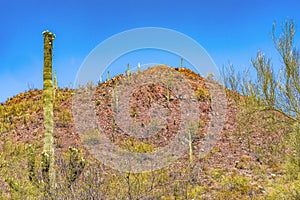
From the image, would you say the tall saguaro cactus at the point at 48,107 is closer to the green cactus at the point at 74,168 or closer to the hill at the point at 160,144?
the hill at the point at 160,144

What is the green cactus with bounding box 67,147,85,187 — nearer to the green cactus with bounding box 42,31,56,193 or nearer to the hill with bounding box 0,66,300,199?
the hill with bounding box 0,66,300,199

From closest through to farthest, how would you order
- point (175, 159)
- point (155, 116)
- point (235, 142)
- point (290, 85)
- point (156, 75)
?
point (290, 85) → point (175, 159) → point (235, 142) → point (155, 116) → point (156, 75)

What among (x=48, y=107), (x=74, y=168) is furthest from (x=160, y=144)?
(x=74, y=168)

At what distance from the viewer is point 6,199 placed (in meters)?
10.7

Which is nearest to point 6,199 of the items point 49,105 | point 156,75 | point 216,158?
point 49,105

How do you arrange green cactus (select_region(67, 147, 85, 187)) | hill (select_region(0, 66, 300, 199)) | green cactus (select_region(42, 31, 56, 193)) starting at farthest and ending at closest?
hill (select_region(0, 66, 300, 199)) → green cactus (select_region(42, 31, 56, 193)) → green cactus (select_region(67, 147, 85, 187))

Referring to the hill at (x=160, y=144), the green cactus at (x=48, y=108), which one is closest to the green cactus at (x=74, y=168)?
the hill at (x=160, y=144)

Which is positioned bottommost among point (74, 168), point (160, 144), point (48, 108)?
point (74, 168)

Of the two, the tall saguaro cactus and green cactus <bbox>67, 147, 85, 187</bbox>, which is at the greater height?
the tall saguaro cactus

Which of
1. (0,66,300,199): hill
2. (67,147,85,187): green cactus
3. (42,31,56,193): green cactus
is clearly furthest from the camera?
(0,66,300,199): hill

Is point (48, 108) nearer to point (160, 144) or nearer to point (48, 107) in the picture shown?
point (48, 107)

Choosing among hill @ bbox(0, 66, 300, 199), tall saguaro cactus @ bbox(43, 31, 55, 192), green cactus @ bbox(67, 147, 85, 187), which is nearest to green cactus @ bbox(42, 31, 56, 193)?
tall saguaro cactus @ bbox(43, 31, 55, 192)

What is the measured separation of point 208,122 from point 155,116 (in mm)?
3034

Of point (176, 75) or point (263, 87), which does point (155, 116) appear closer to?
point (176, 75)
